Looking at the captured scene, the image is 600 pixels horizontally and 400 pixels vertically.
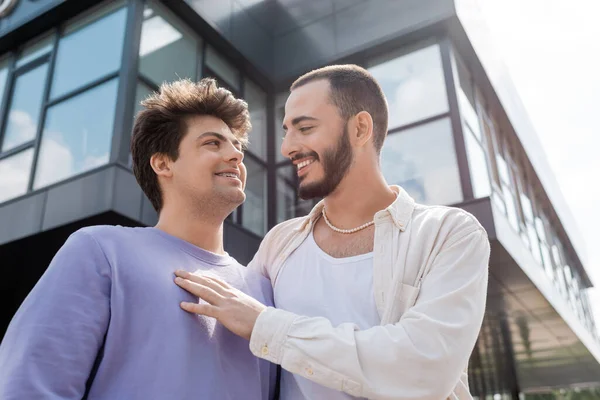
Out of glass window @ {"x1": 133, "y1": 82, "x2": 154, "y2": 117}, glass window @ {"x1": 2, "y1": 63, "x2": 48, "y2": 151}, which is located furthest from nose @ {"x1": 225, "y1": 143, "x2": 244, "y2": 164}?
glass window @ {"x1": 2, "y1": 63, "x2": 48, "y2": 151}

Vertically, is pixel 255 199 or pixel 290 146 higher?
pixel 255 199

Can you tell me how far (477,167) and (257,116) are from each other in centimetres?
386

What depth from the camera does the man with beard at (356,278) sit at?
6.16ft

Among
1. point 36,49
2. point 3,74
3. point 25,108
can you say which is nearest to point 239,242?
point 25,108

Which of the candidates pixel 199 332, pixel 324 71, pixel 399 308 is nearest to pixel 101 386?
pixel 199 332

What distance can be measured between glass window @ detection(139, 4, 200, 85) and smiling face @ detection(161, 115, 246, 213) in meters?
5.57

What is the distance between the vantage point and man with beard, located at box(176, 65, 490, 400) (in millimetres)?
1877

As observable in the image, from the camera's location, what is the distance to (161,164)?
102 inches

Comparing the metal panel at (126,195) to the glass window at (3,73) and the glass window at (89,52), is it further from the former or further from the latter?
the glass window at (3,73)

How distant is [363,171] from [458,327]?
3.12 ft

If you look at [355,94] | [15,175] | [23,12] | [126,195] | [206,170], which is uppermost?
[23,12]

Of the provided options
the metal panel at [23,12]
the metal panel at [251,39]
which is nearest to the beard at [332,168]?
the metal panel at [23,12]

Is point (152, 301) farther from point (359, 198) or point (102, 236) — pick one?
point (359, 198)

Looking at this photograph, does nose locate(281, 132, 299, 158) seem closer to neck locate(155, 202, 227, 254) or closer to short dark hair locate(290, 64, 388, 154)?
short dark hair locate(290, 64, 388, 154)
